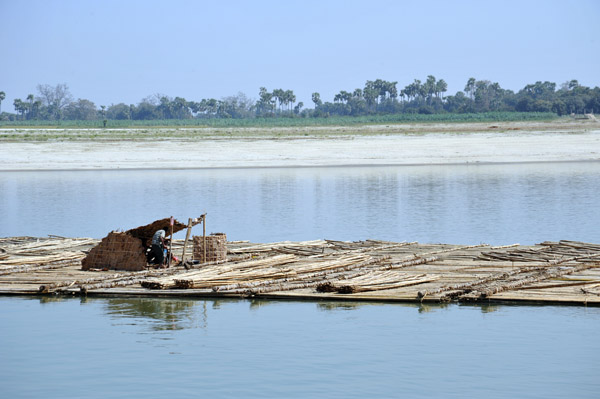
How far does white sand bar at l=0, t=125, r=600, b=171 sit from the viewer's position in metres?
52.3

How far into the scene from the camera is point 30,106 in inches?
5202

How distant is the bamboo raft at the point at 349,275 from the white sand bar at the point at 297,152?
110 feet

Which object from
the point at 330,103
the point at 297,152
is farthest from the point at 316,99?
the point at 297,152

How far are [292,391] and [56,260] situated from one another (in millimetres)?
9309

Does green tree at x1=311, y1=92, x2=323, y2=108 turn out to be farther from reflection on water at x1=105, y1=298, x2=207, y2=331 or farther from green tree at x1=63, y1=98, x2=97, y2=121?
reflection on water at x1=105, y1=298, x2=207, y2=331

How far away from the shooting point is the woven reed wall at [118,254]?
53.3 feet

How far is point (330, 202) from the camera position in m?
33.9

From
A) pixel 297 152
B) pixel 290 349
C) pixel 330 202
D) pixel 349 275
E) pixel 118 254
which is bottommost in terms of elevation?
pixel 330 202

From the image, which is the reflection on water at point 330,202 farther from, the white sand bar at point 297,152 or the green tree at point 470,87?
the green tree at point 470,87

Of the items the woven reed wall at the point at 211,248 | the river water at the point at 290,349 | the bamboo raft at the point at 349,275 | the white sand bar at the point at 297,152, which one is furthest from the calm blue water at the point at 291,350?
the white sand bar at the point at 297,152

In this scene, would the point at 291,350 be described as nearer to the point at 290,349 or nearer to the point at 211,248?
the point at 290,349

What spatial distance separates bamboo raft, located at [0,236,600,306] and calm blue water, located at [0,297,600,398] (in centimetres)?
25

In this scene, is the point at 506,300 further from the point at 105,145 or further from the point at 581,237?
the point at 105,145

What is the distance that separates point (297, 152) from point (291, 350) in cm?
4430
